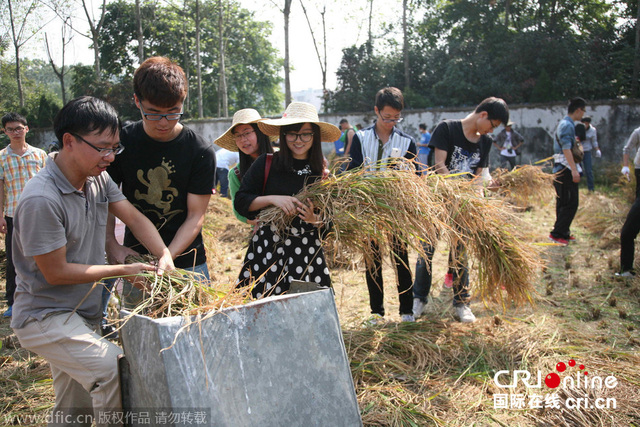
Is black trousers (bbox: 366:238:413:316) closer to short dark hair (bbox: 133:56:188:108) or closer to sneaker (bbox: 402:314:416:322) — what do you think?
sneaker (bbox: 402:314:416:322)

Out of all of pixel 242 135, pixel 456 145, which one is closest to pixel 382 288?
pixel 456 145

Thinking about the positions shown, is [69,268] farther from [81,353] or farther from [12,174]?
[12,174]

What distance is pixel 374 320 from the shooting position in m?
3.37

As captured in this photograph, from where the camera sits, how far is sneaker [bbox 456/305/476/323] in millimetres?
3559

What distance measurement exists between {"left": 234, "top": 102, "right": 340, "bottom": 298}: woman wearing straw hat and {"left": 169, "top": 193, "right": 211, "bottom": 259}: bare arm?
0.29 m

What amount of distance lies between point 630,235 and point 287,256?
12.0ft

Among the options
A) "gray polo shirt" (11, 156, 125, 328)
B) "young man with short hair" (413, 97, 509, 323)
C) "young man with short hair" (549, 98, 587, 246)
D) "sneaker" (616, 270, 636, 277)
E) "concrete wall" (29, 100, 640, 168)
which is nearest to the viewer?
"gray polo shirt" (11, 156, 125, 328)

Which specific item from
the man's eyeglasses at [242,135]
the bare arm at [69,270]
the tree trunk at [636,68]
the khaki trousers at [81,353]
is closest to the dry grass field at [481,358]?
the bare arm at [69,270]

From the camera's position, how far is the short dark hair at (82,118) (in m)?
1.69

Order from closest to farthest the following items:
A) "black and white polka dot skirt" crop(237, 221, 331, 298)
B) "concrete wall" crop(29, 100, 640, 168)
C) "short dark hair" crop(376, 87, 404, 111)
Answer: "black and white polka dot skirt" crop(237, 221, 331, 298) → "short dark hair" crop(376, 87, 404, 111) → "concrete wall" crop(29, 100, 640, 168)

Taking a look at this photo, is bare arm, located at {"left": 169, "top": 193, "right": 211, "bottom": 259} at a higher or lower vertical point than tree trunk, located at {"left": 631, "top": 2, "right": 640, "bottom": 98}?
lower

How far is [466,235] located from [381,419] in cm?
119

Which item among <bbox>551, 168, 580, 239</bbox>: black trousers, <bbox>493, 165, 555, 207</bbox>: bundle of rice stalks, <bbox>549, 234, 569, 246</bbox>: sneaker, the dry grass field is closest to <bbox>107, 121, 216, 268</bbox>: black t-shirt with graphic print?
the dry grass field

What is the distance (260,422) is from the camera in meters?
1.50
